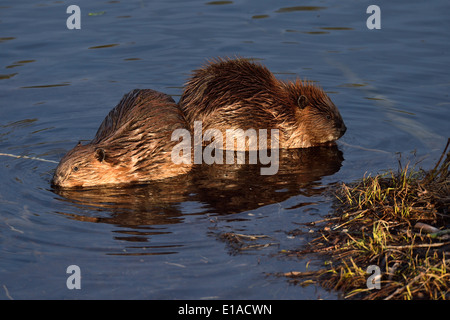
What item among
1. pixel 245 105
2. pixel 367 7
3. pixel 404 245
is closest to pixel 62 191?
pixel 245 105

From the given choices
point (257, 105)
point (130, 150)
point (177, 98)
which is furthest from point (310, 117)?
point (130, 150)

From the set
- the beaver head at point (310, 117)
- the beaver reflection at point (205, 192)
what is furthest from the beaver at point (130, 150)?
the beaver head at point (310, 117)

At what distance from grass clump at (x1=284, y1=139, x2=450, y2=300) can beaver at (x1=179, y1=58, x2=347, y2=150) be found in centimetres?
157

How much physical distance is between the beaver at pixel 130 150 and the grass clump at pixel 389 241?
167 centimetres

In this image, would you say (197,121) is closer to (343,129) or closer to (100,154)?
(100,154)

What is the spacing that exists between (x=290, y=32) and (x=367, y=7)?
1328 mm

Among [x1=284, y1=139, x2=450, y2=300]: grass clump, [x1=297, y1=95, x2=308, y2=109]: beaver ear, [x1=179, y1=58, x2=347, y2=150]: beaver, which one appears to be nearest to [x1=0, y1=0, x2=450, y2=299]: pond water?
[x1=284, y1=139, x2=450, y2=300]: grass clump

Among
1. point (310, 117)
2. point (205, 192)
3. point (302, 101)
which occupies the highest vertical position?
point (302, 101)

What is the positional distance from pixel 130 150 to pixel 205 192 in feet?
2.62

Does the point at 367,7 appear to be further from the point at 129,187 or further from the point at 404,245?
the point at 404,245

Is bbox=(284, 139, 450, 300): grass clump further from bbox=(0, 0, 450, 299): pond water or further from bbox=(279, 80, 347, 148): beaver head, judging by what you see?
bbox=(279, 80, 347, 148): beaver head

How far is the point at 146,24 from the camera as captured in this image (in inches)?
406

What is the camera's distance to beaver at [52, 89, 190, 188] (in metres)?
6.23

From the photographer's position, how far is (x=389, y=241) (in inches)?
189
